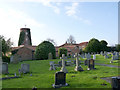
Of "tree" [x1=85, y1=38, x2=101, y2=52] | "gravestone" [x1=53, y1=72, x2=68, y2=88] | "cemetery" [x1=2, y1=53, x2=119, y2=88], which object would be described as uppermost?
"tree" [x1=85, y1=38, x2=101, y2=52]

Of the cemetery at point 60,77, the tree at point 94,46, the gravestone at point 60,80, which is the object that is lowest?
the cemetery at point 60,77

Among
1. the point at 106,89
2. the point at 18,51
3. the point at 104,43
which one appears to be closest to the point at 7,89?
the point at 106,89

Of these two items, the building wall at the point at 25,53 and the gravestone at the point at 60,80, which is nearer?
the gravestone at the point at 60,80

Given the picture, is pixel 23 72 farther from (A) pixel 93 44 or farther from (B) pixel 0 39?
(A) pixel 93 44

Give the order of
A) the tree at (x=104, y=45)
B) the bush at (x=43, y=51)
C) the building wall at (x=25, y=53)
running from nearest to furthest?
the bush at (x=43, y=51)
the building wall at (x=25, y=53)
the tree at (x=104, y=45)

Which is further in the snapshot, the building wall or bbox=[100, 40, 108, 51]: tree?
bbox=[100, 40, 108, 51]: tree

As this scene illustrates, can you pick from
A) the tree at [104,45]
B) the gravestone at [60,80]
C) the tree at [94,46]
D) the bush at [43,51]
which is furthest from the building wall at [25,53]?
the tree at [104,45]

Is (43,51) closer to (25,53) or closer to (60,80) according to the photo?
(25,53)

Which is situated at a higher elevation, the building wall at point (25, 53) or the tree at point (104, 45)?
the tree at point (104, 45)

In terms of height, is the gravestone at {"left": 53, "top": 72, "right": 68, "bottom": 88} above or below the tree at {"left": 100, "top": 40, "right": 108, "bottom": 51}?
below

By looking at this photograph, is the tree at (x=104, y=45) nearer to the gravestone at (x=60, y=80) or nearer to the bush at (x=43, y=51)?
the bush at (x=43, y=51)

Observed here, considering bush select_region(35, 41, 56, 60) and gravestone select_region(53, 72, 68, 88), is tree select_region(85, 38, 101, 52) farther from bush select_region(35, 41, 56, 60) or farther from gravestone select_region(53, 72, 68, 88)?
gravestone select_region(53, 72, 68, 88)

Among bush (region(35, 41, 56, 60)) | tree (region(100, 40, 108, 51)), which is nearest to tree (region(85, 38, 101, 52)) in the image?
tree (region(100, 40, 108, 51))

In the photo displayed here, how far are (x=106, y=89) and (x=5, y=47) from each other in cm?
2861
